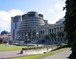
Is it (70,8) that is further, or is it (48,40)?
(48,40)

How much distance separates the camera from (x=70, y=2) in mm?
16312

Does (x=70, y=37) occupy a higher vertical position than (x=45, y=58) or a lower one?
higher

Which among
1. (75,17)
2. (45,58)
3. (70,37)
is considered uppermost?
(75,17)

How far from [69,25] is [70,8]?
5.63 feet

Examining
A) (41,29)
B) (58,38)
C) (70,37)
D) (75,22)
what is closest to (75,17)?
(75,22)

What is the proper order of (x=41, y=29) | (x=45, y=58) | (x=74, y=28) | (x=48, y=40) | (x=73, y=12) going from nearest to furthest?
1. (x=73, y=12)
2. (x=74, y=28)
3. (x=45, y=58)
4. (x=48, y=40)
5. (x=41, y=29)

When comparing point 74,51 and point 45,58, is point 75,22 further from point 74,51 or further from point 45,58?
point 45,58

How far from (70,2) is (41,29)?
182 meters

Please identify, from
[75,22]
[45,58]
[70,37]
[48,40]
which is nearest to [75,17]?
[75,22]

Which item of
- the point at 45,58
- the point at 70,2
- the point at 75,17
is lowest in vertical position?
the point at 45,58

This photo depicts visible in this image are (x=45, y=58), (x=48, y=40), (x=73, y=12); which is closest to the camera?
(x=73, y=12)

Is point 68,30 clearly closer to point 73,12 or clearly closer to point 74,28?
point 74,28

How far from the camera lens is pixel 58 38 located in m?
158

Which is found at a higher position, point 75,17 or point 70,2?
point 70,2
